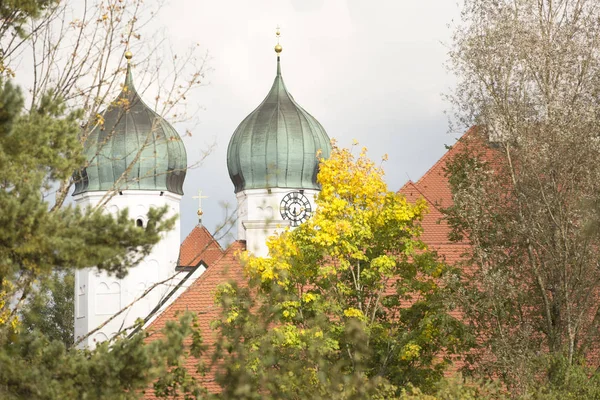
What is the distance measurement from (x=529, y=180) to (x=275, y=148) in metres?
24.7

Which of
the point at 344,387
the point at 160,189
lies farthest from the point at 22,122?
the point at 160,189

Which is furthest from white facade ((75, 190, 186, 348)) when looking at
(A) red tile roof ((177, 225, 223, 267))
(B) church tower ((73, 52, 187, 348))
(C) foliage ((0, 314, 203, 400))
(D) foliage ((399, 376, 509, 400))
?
(C) foliage ((0, 314, 203, 400))

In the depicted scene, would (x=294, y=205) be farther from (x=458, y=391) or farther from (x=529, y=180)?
(x=458, y=391)

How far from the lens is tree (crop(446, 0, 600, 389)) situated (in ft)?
54.5

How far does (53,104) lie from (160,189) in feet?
106

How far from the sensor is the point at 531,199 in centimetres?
1703

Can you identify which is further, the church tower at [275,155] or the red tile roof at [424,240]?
the church tower at [275,155]

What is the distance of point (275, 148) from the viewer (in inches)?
1630

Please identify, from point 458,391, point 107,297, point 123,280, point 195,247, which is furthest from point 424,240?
point 195,247

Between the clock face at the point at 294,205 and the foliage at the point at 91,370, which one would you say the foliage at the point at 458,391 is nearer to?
the foliage at the point at 91,370

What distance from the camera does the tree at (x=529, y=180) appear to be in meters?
16.6

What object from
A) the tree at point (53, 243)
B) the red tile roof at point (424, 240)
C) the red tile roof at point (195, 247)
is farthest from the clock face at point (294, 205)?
the tree at point (53, 243)

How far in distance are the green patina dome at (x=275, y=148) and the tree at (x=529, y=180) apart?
22.7m

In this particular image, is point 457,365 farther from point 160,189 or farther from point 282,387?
point 160,189
